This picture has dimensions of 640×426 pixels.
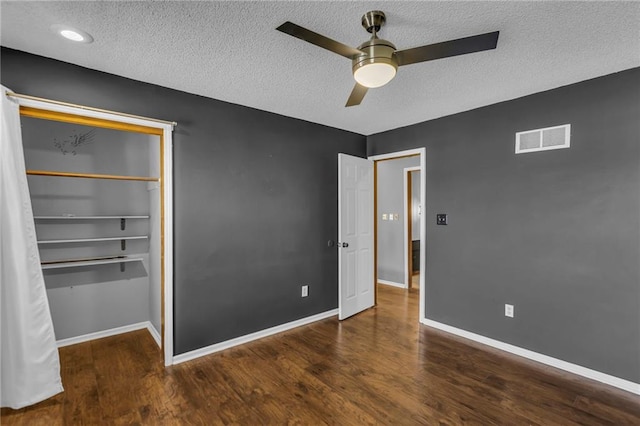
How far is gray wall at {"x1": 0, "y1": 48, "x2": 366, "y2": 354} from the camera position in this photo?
100 inches

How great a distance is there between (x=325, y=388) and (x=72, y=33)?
299 cm

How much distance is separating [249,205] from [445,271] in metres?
2.34

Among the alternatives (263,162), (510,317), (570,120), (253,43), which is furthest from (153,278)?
(570,120)

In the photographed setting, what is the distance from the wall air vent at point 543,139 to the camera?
2764 mm

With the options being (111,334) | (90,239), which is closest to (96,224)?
(90,239)

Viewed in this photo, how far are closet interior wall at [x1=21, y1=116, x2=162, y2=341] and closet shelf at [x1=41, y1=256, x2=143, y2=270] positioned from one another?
16 millimetres

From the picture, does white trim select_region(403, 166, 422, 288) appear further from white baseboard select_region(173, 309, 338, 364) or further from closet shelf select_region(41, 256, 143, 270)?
closet shelf select_region(41, 256, 143, 270)

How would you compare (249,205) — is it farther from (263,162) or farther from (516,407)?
(516,407)

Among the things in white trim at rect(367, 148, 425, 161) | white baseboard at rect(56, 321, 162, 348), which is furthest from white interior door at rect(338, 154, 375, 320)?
white baseboard at rect(56, 321, 162, 348)

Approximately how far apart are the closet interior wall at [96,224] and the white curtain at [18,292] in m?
0.97

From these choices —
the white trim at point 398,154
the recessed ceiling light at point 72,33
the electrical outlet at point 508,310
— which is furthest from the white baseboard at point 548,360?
the recessed ceiling light at point 72,33

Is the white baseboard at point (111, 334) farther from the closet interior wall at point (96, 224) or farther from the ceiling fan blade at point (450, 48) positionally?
the ceiling fan blade at point (450, 48)

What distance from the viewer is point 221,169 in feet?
10.2

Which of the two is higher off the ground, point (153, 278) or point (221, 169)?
point (221, 169)
